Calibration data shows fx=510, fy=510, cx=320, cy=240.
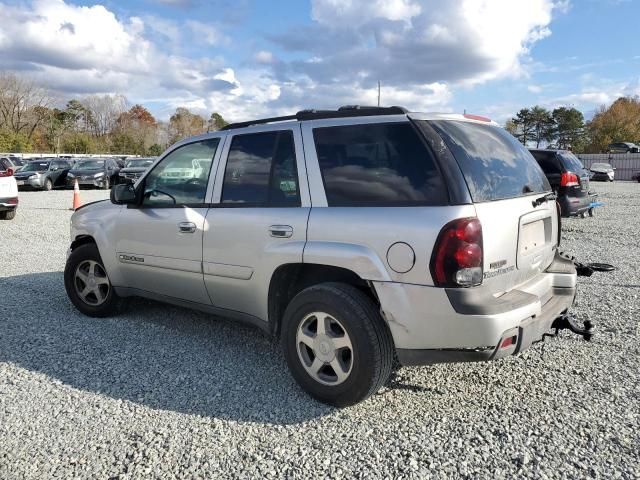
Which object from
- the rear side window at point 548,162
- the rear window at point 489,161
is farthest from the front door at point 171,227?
the rear side window at point 548,162

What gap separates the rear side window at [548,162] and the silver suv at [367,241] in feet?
24.6

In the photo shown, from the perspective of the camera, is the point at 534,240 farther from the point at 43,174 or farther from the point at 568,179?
the point at 43,174

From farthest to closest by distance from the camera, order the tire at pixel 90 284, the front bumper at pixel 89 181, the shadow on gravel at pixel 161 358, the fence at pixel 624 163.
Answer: the fence at pixel 624 163 → the front bumper at pixel 89 181 → the tire at pixel 90 284 → the shadow on gravel at pixel 161 358

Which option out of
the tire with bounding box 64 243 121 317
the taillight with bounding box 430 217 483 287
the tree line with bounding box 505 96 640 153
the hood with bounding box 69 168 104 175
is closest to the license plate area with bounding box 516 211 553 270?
the taillight with bounding box 430 217 483 287

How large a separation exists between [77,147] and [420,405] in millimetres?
77999

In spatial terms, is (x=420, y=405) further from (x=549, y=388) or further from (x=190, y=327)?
(x=190, y=327)

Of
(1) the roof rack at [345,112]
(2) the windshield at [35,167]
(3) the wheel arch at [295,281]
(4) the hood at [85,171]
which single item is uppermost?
(1) the roof rack at [345,112]

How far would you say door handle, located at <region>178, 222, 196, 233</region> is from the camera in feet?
13.2

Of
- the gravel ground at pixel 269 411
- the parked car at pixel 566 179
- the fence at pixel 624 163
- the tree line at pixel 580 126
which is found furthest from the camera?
the tree line at pixel 580 126

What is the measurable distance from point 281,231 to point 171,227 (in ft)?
4.04

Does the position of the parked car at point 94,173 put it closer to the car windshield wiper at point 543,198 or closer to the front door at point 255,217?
the front door at point 255,217

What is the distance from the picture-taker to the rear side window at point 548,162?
418 inches

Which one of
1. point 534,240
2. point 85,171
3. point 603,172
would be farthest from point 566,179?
point 603,172

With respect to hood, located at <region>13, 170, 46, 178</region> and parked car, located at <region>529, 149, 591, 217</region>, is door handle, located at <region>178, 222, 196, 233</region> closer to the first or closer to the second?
parked car, located at <region>529, 149, 591, 217</region>
